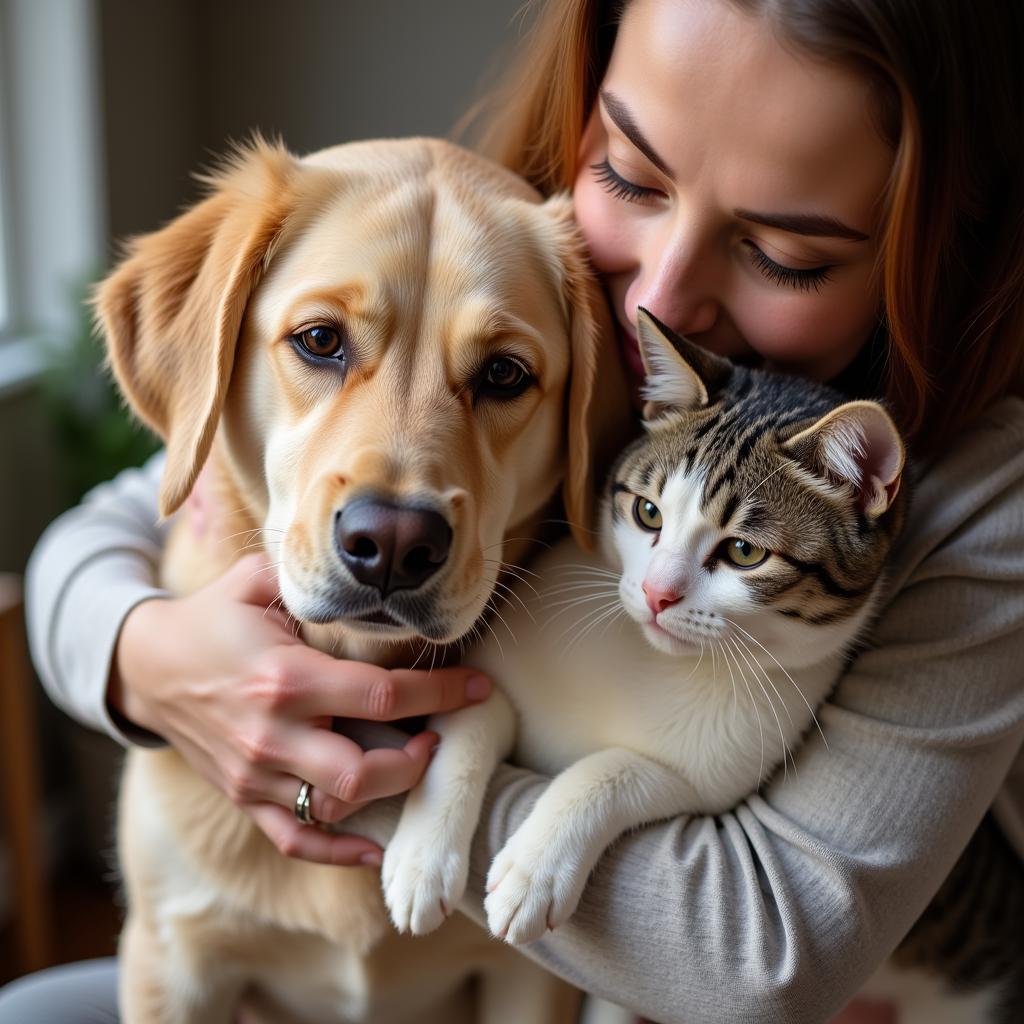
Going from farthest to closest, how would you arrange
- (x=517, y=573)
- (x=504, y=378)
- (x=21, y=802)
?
(x=21, y=802), (x=517, y=573), (x=504, y=378)

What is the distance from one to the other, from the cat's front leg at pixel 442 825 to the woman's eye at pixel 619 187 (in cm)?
66

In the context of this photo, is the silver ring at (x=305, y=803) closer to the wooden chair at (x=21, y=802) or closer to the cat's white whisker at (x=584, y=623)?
the cat's white whisker at (x=584, y=623)

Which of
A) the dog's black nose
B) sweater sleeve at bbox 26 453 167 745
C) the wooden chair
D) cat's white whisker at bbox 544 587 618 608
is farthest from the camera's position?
the wooden chair

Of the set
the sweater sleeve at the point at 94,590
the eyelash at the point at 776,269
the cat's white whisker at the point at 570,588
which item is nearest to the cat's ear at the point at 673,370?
the eyelash at the point at 776,269

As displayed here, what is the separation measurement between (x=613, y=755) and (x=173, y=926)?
2.16 ft

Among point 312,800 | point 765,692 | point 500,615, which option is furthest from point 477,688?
point 765,692

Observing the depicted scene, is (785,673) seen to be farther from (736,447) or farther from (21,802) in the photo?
(21,802)

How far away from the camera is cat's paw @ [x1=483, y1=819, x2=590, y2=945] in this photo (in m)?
1.10

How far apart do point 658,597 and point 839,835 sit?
324 mm

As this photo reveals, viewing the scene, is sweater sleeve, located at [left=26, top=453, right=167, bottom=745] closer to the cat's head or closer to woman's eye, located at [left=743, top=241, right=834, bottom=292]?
the cat's head

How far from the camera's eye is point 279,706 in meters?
1.25

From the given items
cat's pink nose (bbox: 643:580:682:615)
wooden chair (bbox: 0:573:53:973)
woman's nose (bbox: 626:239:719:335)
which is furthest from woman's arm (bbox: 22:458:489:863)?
wooden chair (bbox: 0:573:53:973)

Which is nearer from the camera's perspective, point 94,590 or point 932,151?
point 932,151

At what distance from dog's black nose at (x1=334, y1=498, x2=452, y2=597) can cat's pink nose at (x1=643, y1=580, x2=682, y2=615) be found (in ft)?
0.76
